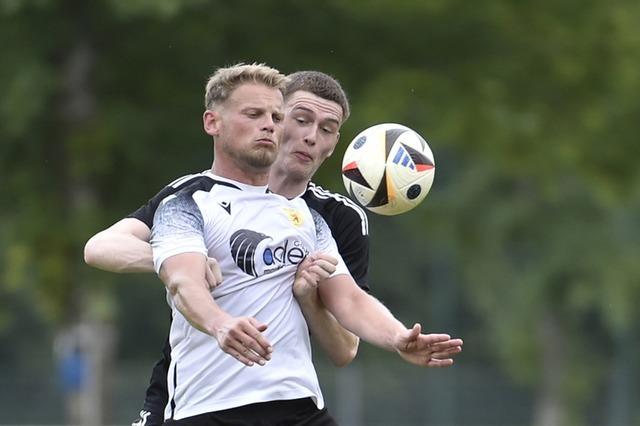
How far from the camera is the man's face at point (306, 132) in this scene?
6445 millimetres

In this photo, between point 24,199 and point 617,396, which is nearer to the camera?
point 24,199

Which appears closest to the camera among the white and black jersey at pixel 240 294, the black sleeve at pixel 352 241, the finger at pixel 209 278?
the finger at pixel 209 278

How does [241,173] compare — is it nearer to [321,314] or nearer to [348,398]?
[321,314]

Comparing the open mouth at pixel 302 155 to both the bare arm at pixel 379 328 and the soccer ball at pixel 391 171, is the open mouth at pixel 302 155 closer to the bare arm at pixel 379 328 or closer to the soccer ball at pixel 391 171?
the soccer ball at pixel 391 171

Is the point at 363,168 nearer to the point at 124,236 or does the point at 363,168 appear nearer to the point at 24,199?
the point at 124,236

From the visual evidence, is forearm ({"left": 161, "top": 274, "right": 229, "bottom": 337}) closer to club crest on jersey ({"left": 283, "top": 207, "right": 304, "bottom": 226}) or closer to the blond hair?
club crest on jersey ({"left": 283, "top": 207, "right": 304, "bottom": 226})

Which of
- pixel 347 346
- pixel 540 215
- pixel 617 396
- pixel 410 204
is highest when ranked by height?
pixel 540 215

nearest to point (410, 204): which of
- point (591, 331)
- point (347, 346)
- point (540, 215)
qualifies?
point (347, 346)

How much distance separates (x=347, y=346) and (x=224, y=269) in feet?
3.17

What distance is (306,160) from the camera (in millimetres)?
6445

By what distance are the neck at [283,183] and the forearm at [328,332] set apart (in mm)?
596

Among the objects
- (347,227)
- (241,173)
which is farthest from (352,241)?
(241,173)

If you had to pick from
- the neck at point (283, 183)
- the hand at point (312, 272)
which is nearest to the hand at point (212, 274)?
the hand at point (312, 272)

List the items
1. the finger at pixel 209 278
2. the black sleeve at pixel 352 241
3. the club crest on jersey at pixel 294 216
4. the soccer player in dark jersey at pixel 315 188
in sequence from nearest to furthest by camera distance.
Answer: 1. the finger at pixel 209 278
2. the club crest on jersey at pixel 294 216
3. the soccer player in dark jersey at pixel 315 188
4. the black sleeve at pixel 352 241
